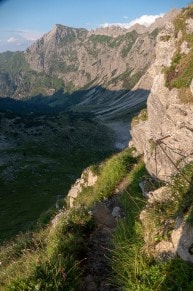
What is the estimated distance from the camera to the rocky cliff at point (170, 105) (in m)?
14.6

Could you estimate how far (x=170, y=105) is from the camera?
61.9 feet

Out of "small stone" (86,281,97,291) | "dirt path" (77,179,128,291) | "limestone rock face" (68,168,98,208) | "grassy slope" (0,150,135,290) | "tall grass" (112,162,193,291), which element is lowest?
"limestone rock face" (68,168,98,208)

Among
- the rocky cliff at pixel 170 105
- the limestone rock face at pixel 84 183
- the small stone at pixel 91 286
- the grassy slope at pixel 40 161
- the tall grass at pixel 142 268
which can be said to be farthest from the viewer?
the grassy slope at pixel 40 161

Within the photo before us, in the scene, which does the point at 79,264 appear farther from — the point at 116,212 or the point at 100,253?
the point at 116,212

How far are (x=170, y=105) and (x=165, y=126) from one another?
1.15 m

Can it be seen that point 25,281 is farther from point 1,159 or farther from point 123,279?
point 1,159

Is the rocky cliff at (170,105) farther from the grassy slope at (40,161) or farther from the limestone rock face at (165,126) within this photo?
the grassy slope at (40,161)

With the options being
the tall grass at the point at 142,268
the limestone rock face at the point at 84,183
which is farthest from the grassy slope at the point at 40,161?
the tall grass at the point at 142,268

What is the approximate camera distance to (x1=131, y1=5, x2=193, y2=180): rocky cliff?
48.0 ft

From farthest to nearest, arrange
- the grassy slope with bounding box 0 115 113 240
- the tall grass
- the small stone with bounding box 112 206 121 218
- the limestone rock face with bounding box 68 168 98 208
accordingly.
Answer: the grassy slope with bounding box 0 115 113 240
the limestone rock face with bounding box 68 168 98 208
the small stone with bounding box 112 206 121 218
the tall grass

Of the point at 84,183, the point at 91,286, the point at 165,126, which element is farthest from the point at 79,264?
the point at 84,183

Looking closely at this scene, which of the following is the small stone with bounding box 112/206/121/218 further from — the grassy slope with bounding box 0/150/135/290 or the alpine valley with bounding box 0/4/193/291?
the grassy slope with bounding box 0/150/135/290

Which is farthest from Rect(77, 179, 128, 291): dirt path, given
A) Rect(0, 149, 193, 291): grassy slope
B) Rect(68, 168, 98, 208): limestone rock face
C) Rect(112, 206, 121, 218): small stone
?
Rect(68, 168, 98, 208): limestone rock face

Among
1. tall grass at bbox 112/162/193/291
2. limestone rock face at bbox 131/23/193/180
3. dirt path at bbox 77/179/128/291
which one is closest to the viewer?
tall grass at bbox 112/162/193/291
